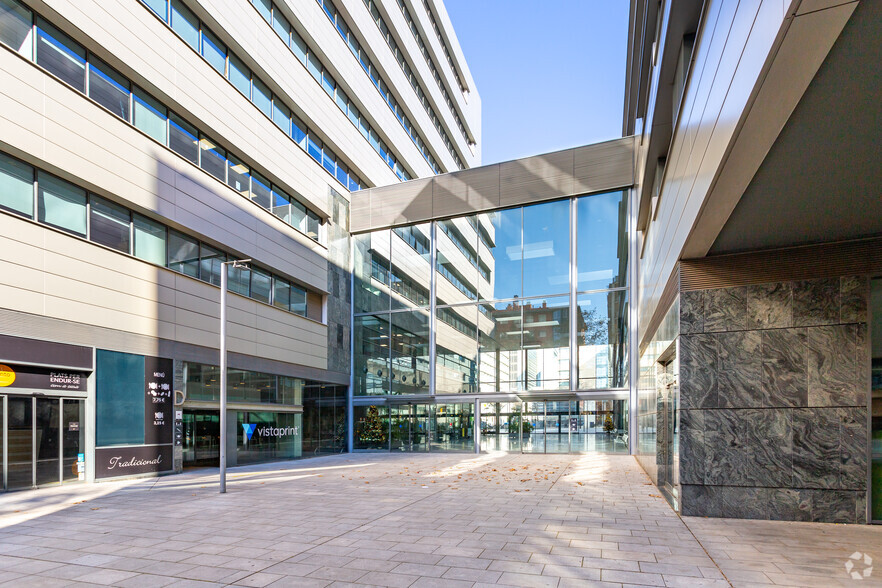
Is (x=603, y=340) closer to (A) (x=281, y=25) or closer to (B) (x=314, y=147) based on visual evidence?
(B) (x=314, y=147)

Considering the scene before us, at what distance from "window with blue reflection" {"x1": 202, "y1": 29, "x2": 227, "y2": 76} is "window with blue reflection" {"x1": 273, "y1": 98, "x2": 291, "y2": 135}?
116 inches

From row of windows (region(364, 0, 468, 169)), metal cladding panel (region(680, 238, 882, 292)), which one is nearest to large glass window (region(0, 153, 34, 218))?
metal cladding panel (region(680, 238, 882, 292))

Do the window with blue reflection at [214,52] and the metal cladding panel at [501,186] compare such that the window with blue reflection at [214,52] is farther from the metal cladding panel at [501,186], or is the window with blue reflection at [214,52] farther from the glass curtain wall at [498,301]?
the glass curtain wall at [498,301]

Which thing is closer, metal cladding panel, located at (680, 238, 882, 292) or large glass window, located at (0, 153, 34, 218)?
metal cladding panel, located at (680, 238, 882, 292)

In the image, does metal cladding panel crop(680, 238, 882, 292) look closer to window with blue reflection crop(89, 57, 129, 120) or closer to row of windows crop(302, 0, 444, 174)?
window with blue reflection crop(89, 57, 129, 120)

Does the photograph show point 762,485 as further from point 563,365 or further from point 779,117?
point 563,365

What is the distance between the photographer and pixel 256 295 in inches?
819

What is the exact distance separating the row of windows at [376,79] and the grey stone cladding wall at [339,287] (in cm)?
540

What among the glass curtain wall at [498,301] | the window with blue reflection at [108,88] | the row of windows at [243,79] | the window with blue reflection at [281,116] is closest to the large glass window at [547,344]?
the glass curtain wall at [498,301]

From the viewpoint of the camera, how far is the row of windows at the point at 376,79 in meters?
27.3

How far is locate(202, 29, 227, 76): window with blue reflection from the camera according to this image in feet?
61.5

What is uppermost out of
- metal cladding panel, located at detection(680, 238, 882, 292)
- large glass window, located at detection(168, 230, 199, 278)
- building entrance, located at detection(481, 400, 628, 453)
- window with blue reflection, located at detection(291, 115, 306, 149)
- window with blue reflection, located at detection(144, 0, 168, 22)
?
window with blue reflection, located at detection(144, 0, 168, 22)

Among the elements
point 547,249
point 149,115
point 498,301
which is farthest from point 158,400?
point 547,249

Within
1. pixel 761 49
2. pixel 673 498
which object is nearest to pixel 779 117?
pixel 761 49
